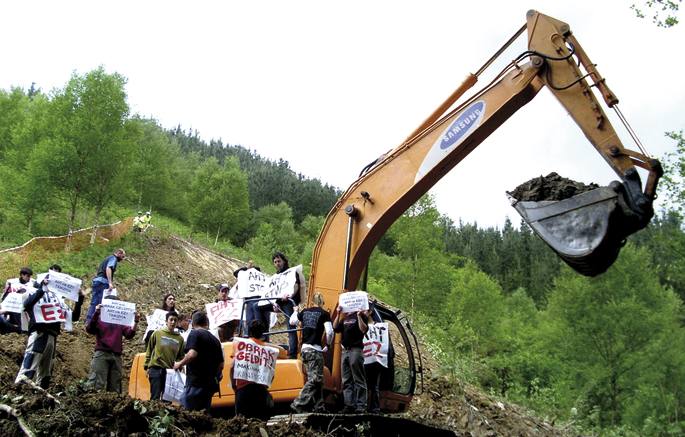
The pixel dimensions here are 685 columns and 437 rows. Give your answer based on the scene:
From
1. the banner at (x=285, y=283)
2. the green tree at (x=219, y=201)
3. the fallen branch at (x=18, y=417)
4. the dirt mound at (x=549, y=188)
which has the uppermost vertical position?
the green tree at (x=219, y=201)

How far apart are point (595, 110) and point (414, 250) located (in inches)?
850

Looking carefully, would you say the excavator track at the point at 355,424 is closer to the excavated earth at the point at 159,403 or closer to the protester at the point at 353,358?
the excavated earth at the point at 159,403

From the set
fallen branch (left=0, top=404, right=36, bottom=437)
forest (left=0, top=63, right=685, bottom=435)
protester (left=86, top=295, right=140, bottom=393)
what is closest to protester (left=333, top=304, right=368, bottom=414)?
protester (left=86, top=295, right=140, bottom=393)

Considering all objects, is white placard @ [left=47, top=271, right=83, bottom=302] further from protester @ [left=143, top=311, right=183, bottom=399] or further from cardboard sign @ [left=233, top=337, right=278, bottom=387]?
cardboard sign @ [left=233, top=337, right=278, bottom=387]

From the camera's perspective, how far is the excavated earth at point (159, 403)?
5.25 m

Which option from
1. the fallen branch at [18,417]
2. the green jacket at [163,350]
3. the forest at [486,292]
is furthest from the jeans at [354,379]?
the forest at [486,292]

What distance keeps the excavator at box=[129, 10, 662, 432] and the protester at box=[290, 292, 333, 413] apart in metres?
0.22

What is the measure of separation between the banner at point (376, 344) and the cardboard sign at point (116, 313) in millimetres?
3533

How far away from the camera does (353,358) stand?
741 centimetres

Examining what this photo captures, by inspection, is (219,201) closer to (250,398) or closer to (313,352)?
(313,352)

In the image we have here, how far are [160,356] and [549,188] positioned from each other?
17.6 feet

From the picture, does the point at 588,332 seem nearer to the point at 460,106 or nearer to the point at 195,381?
the point at 460,106

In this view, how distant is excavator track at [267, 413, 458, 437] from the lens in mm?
6105

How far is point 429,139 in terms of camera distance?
26.2 ft
